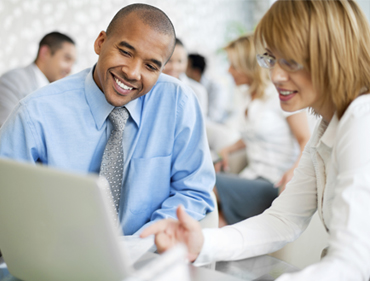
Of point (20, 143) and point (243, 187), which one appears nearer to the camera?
point (20, 143)

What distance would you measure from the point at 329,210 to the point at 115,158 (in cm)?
65

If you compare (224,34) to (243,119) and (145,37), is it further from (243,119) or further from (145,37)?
(145,37)

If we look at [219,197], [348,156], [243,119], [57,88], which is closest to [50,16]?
[243,119]

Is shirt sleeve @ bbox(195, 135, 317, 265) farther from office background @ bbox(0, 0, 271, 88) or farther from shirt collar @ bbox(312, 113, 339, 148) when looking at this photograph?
office background @ bbox(0, 0, 271, 88)

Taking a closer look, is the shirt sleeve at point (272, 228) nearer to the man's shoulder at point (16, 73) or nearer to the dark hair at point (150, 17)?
the dark hair at point (150, 17)

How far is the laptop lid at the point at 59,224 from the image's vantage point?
621mm

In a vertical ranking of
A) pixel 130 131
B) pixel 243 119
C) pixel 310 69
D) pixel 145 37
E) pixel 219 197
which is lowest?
pixel 219 197

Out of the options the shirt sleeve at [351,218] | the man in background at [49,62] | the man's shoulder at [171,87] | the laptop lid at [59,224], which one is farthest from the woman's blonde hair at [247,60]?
the laptop lid at [59,224]

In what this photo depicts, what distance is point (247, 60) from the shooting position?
2.59 m

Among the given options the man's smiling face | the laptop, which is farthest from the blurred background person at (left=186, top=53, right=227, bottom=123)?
the laptop

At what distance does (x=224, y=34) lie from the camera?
6742 millimetres

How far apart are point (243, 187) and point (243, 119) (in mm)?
531

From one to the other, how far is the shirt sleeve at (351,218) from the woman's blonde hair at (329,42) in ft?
0.30

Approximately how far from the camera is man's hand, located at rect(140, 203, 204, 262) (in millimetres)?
873
